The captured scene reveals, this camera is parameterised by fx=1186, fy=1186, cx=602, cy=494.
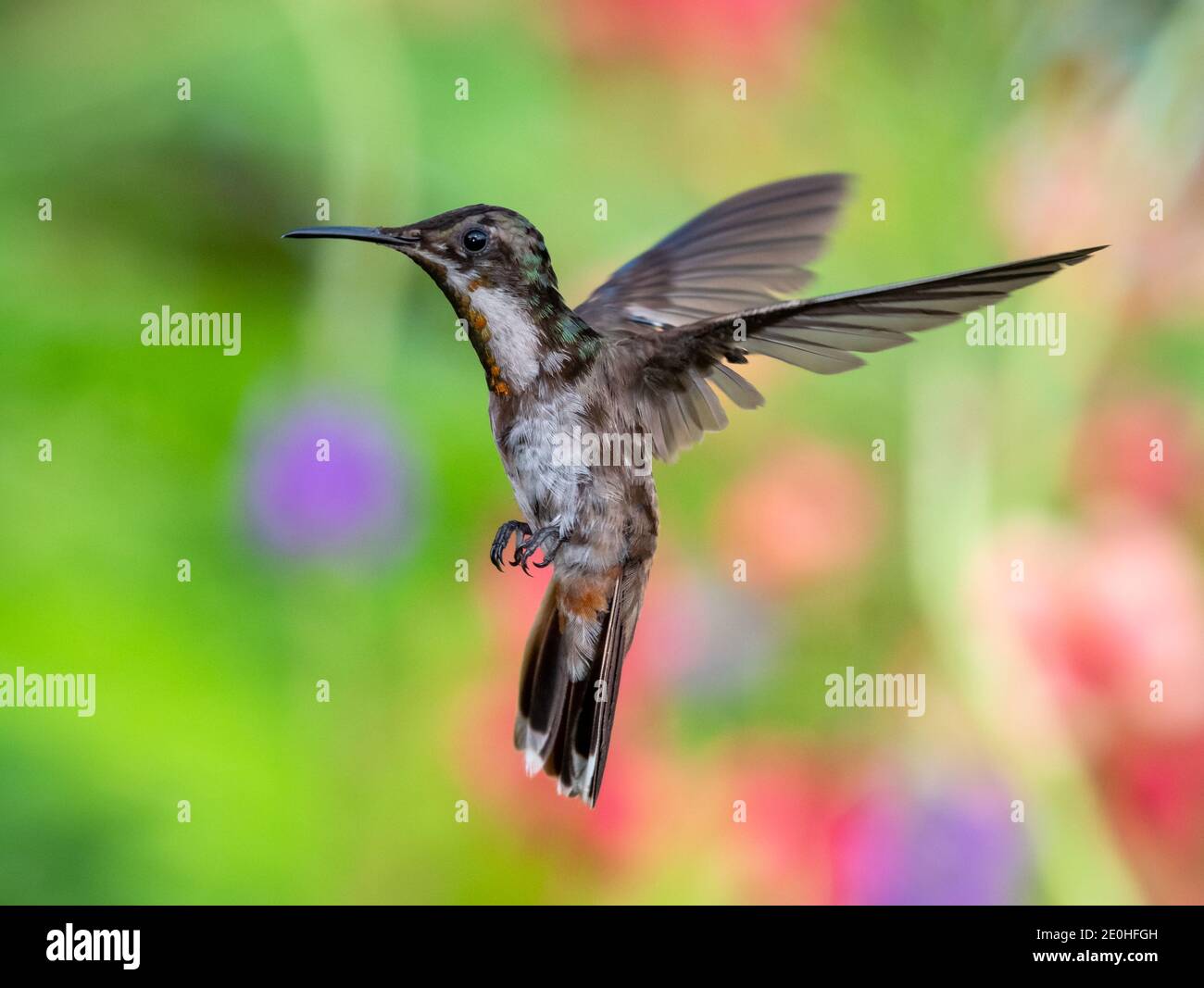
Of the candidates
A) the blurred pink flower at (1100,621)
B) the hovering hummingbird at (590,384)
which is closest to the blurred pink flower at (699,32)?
the blurred pink flower at (1100,621)

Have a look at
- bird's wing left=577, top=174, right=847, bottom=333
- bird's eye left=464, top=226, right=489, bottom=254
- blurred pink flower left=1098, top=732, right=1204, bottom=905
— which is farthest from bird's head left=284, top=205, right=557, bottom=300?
blurred pink flower left=1098, top=732, right=1204, bottom=905

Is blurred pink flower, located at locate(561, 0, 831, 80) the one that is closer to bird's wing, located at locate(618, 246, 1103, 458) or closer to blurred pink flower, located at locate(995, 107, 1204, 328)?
blurred pink flower, located at locate(995, 107, 1204, 328)

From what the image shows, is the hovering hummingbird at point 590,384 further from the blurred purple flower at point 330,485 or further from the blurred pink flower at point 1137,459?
the blurred pink flower at point 1137,459

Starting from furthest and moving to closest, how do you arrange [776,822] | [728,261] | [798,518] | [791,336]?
1. [798,518]
2. [776,822]
3. [728,261]
4. [791,336]

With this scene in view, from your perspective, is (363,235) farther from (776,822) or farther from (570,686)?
(776,822)

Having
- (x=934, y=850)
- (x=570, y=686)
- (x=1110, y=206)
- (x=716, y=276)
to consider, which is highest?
(x=1110, y=206)

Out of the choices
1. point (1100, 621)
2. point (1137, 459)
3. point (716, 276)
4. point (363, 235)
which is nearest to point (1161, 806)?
point (1100, 621)
